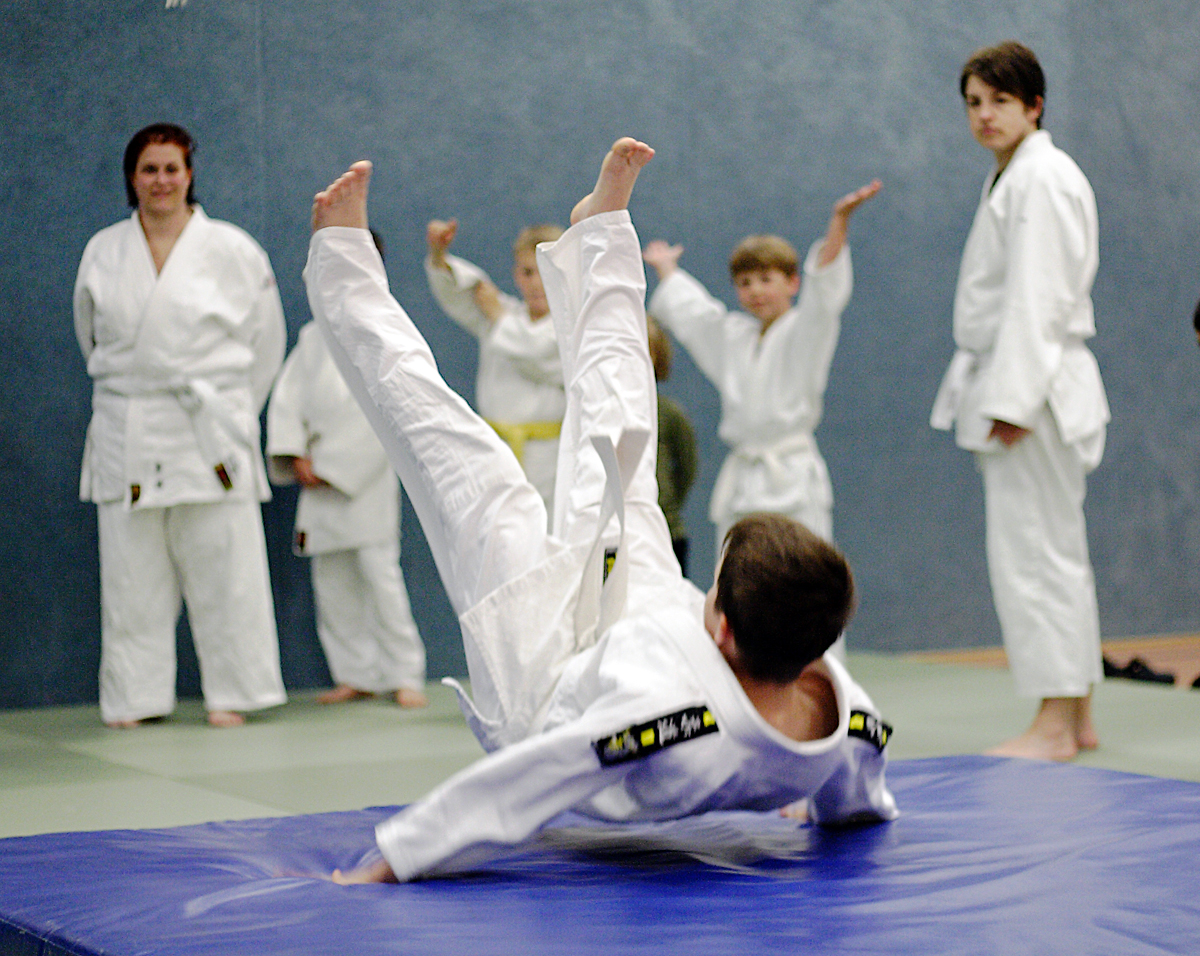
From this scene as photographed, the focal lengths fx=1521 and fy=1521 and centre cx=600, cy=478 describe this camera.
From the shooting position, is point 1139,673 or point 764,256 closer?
point 764,256

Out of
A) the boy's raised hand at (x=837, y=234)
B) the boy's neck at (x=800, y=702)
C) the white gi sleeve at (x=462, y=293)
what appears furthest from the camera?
the white gi sleeve at (x=462, y=293)

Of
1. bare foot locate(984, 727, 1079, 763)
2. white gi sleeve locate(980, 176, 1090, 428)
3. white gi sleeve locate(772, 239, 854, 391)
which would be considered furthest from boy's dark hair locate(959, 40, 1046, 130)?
bare foot locate(984, 727, 1079, 763)

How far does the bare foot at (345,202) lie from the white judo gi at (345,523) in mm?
2054

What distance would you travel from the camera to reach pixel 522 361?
4.64m

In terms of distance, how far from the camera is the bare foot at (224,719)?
4352mm

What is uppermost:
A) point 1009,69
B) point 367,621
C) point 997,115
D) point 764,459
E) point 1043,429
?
point 1009,69

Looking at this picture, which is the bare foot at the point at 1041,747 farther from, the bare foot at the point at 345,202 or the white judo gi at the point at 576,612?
the bare foot at the point at 345,202

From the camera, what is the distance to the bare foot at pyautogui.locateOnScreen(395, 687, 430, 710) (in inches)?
187

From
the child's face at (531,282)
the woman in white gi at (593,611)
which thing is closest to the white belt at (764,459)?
the child's face at (531,282)

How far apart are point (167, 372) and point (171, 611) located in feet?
2.31

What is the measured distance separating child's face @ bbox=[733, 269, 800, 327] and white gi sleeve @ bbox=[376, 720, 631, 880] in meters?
2.88

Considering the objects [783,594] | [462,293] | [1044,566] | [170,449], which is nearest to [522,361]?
[462,293]

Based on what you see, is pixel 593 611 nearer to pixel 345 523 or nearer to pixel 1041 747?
pixel 1041 747

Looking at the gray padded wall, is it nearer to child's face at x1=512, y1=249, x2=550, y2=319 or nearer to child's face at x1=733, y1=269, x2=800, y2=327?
child's face at x1=512, y1=249, x2=550, y2=319
